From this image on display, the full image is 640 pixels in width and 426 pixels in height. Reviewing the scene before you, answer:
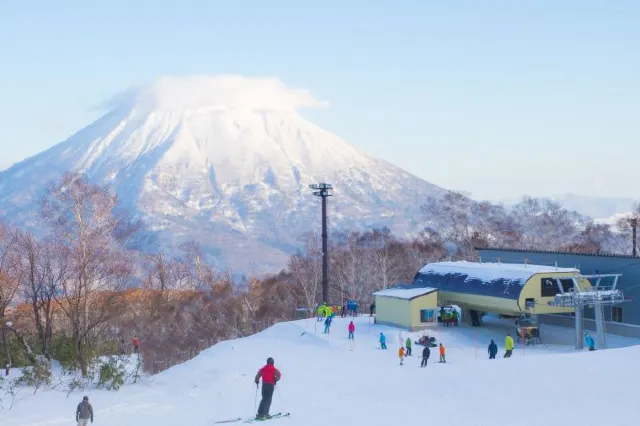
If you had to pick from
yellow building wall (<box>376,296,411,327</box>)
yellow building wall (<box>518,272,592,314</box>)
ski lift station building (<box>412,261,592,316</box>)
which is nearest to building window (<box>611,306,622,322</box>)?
ski lift station building (<box>412,261,592,316</box>)

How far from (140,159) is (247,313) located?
103404 millimetres

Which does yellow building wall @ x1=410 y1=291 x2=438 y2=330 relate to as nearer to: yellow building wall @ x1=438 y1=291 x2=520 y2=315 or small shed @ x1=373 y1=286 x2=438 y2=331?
small shed @ x1=373 y1=286 x2=438 y2=331

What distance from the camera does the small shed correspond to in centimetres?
3281

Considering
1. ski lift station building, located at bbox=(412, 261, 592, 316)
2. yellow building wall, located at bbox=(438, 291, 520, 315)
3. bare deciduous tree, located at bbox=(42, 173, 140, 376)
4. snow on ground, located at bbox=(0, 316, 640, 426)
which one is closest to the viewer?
snow on ground, located at bbox=(0, 316, 640, 426)

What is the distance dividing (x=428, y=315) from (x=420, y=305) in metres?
0.70

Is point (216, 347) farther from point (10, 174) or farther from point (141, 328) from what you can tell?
point (10, 174)

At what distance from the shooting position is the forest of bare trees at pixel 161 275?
30.2 metres

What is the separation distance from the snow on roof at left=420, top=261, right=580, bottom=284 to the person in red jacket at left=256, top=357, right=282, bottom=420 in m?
18.0

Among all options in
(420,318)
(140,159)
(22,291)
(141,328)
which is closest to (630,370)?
(420,318)

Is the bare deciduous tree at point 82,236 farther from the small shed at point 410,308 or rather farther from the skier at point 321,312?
the small shed at point 410,308

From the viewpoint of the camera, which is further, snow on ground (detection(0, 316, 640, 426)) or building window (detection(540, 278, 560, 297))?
building window (detection(540, 278, 560, 297))

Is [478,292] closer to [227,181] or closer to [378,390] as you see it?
[378,390]

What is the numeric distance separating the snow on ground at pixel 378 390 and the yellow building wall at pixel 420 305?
1.26 metres

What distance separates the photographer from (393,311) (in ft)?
112
